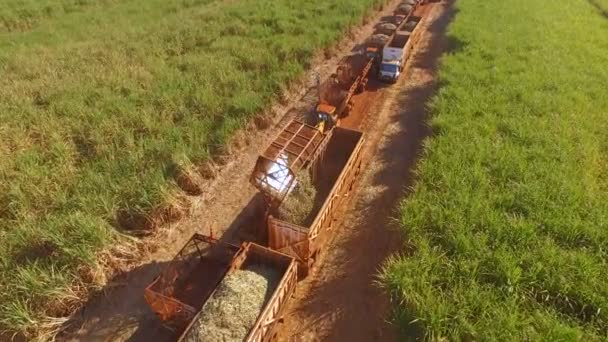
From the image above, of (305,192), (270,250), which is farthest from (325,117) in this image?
(270,250)

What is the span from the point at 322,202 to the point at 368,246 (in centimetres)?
187

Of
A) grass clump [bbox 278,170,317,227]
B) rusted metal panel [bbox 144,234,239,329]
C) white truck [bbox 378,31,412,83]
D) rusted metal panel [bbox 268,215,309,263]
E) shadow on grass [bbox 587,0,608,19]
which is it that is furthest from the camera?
shadow on grass [bbox 587,0,608,19]

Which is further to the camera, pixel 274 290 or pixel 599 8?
pixel 599 8

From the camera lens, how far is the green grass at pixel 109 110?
9539 millimetres

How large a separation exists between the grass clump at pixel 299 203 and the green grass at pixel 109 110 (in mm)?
3760

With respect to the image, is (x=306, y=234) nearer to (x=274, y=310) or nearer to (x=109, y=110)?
(x=274, y=310)

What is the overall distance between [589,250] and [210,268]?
917 cm

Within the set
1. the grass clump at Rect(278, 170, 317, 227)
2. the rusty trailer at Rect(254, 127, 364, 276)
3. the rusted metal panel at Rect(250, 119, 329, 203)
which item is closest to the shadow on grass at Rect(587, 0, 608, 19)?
the rusty trailer at Rect(254, 127, 364, 276)

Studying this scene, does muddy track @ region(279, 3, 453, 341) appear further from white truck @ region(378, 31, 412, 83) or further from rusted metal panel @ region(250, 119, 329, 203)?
rusted metal panel @ region(250, 119, 329, 203)

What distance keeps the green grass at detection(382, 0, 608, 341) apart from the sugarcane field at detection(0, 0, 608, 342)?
5 centimetres

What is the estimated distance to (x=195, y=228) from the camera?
11414 mm

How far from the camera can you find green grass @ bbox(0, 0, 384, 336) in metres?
9.54

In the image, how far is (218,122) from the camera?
14.7 metres

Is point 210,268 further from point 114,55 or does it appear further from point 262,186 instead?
point 114,55
